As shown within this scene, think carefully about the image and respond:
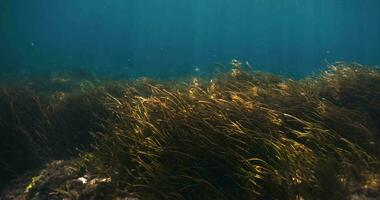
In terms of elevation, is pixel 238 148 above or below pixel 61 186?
above

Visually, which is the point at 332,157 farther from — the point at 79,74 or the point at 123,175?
the point at 79,74

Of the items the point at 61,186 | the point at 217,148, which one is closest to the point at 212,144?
the point at 217,148

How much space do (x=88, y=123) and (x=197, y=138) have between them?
3404mm

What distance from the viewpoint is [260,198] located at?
3.87m

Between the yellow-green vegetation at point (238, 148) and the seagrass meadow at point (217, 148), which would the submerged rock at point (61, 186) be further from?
the yellow-green vegetation at point (238, 148)

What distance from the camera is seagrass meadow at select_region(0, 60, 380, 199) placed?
406 cm

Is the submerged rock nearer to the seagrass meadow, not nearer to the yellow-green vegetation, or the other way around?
the seagrass meadow

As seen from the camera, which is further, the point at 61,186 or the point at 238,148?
the point at 61,186

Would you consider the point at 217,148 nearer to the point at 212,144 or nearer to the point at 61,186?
the point at 212,144

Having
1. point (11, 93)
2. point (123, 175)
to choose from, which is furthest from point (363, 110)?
point (11, 93)

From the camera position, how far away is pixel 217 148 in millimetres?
4273

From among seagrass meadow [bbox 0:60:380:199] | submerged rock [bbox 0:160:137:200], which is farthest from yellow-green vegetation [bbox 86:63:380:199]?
submerged rock [bbox 0:160:137:200]

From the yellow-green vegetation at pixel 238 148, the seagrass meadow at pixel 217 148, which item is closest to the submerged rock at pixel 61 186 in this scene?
the seagrass meadow at pixel 217 148

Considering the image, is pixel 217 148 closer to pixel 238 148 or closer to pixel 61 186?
pixel 238 148
